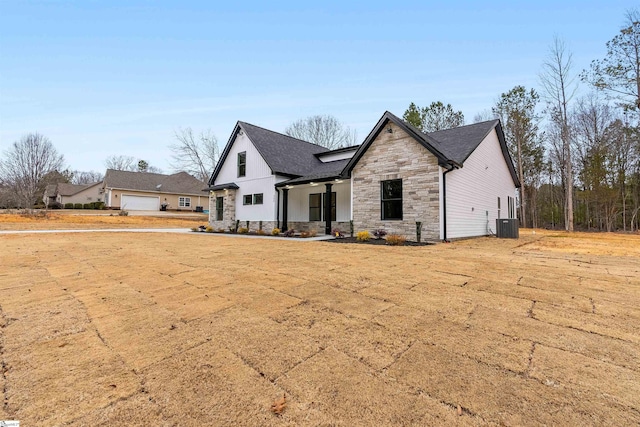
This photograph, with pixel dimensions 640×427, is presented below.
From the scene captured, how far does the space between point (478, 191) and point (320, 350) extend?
13.6 m

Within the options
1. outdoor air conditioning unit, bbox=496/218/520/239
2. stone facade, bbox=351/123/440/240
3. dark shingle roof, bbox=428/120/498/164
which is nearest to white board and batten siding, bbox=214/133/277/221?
stone facade, bbox=351/123/440/240

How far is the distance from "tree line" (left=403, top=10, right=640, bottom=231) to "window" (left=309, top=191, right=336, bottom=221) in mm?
15686

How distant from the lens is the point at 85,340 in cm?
234

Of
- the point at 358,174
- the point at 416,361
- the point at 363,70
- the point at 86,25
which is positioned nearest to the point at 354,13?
the point at 363,70

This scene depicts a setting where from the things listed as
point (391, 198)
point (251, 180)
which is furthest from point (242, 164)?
point (391, 198)

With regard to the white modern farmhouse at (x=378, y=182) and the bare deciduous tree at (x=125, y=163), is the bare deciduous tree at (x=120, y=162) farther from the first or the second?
the white modern farmhouse at (x=378, y=182)

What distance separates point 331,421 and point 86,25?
53.7ft

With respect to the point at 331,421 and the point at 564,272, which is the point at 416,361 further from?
the point at 564,272

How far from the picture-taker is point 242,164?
17125 mm

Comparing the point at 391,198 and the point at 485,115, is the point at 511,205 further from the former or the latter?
the point at 485,115

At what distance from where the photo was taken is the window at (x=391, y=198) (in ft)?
36.7

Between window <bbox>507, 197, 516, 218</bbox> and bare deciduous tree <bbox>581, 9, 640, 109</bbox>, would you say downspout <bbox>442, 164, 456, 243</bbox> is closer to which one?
window <bbox>507, 197, 516, 218</bbox>

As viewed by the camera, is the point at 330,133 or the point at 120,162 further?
the point at 120,162

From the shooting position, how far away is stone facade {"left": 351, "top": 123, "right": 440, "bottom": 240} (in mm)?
10305
